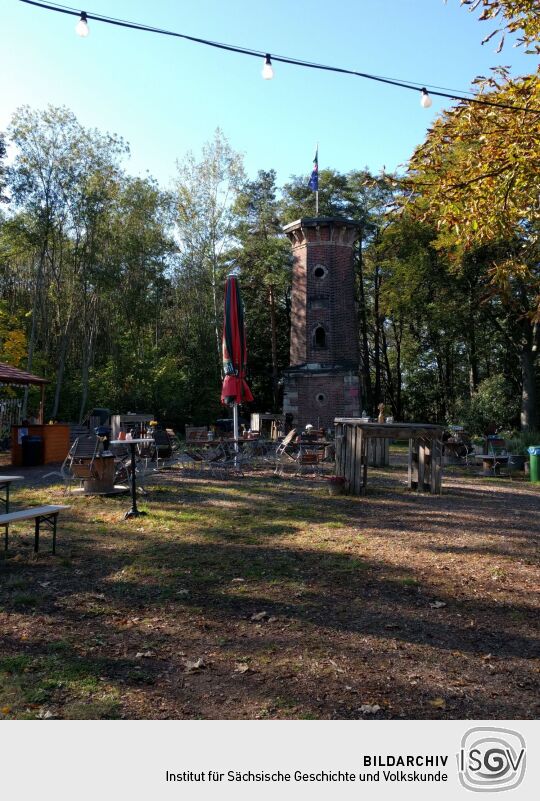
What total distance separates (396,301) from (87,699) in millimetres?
27534

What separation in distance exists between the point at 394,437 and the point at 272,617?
6.54m

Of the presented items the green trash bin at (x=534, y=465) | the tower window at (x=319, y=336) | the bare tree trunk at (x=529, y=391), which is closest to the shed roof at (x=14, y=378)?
the green trash bin at (x=534, y=465)

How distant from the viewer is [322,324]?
86.1ft

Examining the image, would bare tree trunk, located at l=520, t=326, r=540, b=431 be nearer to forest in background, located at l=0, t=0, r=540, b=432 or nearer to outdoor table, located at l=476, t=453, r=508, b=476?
forest in background, located at l=0, t=0, r=540, b=432

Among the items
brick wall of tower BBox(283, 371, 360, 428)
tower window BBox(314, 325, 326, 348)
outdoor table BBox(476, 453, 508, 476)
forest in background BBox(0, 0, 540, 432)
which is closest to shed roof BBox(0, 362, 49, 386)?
forest in background BBox(0, 0, 540, 432)

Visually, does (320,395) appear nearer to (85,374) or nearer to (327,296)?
(327,296)

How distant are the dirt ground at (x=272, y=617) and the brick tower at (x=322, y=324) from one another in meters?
16.7

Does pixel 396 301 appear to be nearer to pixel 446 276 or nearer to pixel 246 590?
pixel 446 276

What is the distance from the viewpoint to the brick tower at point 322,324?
2538 cm

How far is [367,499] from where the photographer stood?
10336 millimetres

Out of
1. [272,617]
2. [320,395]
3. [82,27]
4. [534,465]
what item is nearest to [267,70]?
[82,27]

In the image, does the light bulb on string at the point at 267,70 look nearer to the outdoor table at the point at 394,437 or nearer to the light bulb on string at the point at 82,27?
the light bulb on string at the point at 82,27
